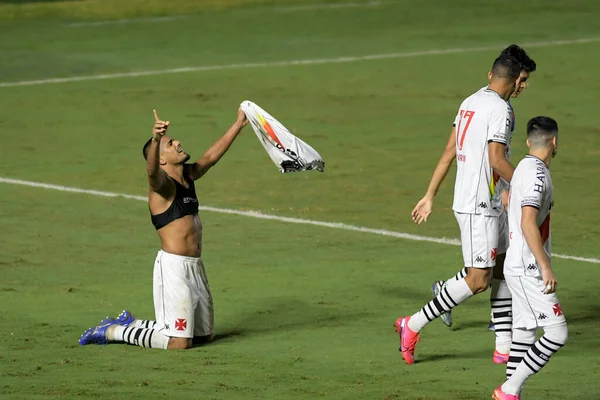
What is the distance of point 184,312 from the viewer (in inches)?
395

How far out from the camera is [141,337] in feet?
32.9

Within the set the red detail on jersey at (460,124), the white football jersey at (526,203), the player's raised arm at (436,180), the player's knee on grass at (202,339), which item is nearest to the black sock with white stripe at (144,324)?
the player's knee on grass at (202,339)

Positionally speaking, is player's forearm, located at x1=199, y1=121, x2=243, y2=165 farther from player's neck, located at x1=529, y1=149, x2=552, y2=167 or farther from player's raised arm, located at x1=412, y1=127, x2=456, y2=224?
player's neck, located at x1=529, y1=149, x2=552, y2=167

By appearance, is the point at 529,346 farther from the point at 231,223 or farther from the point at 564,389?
the point at 231,223

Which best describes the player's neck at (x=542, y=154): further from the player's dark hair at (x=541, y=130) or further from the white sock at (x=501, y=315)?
the white sock at (x=501, y=315)

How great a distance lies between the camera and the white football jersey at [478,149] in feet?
30.8

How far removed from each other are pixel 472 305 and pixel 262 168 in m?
6.52

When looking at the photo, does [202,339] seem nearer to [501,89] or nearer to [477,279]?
[477,279]

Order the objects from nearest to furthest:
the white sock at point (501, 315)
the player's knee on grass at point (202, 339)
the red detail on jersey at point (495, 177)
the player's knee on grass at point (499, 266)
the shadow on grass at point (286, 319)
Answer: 1. the red detail on jersey at point (495, 177)
2. the white sock at point (501, 315)
3. the player's knee on grass at point (499, 266)
4. the player's knee on grass at point (202, 339)
5. the shadow on grass at point (286, 319)

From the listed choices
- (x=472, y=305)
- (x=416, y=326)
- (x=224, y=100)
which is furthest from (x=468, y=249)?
(x=224, y=100)

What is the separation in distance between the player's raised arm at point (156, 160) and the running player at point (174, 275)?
0.01 meters

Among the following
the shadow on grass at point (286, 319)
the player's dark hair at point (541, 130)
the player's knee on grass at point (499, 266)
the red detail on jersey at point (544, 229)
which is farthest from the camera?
the shadow on grass at point (286, 319)

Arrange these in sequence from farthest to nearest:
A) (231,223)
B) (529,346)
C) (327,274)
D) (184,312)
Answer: (231,223) < (327,274) < (184,312) < (529,346)

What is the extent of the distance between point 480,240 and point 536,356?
154cm
